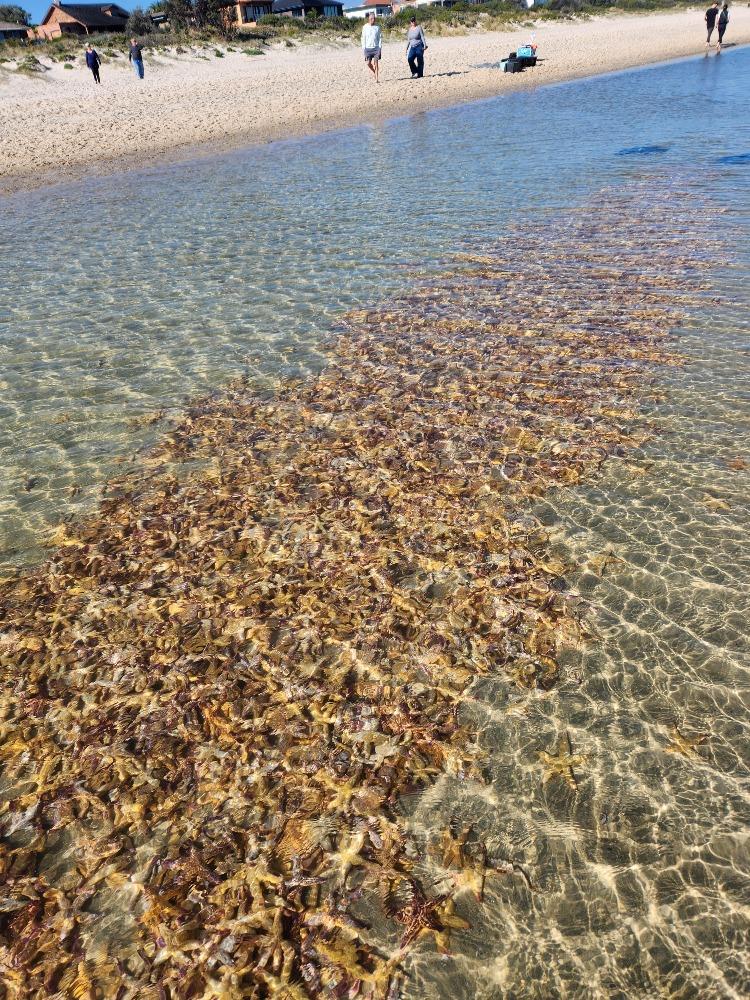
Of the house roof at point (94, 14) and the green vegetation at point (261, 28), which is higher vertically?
the house roof at point (94, 14)

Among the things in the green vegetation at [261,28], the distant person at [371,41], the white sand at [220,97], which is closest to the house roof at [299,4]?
the green vegetation at [261,28]

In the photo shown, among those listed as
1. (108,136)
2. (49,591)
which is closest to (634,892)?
(49,591)

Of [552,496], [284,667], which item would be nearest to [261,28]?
[552,496]

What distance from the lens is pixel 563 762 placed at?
492 cm

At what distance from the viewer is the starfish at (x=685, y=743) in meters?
4.93

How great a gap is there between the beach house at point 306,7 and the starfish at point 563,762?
360ft

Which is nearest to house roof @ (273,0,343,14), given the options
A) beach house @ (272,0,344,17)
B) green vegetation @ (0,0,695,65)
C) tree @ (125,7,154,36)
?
beach house @ (272,0,344,17)

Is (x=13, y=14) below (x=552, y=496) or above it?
above

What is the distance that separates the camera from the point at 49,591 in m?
6.85

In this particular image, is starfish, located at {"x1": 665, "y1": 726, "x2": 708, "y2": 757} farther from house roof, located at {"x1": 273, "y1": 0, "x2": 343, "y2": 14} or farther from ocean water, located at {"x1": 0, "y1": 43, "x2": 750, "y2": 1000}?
house roof, located at {"x1": 273, "y1": 0, "x2": 343, "y2": 14}

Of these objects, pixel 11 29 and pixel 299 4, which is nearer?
pixel 11 29

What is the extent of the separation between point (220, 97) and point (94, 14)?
7862 centimetres

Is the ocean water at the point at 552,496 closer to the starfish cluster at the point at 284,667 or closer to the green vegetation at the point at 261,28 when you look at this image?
the starfish cluster at the point at 284,667

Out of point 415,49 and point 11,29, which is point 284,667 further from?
point 11,29
